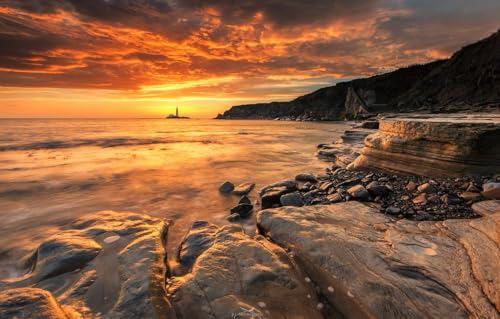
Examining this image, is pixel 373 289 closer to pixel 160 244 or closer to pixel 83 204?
pixel 160 244

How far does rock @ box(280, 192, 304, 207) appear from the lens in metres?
5.09

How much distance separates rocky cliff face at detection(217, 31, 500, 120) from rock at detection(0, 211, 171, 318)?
30.5 m

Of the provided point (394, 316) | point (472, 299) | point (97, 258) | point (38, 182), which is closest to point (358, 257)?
point (394, 316)

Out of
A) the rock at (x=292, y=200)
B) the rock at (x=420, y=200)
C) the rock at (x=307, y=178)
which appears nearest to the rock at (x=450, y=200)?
the rock at (x=420, y=200)

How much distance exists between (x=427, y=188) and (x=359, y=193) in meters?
1.19

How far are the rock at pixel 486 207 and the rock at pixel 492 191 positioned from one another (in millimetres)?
193

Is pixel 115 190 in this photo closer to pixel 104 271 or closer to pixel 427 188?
pixel 104 271

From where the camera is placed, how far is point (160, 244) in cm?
345

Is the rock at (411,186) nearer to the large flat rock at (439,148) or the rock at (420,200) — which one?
the rock at (420,200)

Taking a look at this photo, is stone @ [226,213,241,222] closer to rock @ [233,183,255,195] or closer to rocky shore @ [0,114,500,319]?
rocky shore @ [0,114,500,319]

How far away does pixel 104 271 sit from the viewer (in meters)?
2.87

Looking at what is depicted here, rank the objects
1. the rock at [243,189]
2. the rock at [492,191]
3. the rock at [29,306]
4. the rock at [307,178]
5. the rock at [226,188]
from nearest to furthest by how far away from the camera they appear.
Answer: the rock at [29,306] < the rock at [492,191] < the rock at [243,189] < the rock at [226,188] < the rock at [307,178]

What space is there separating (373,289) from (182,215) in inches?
149

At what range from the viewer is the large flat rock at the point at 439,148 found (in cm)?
483
